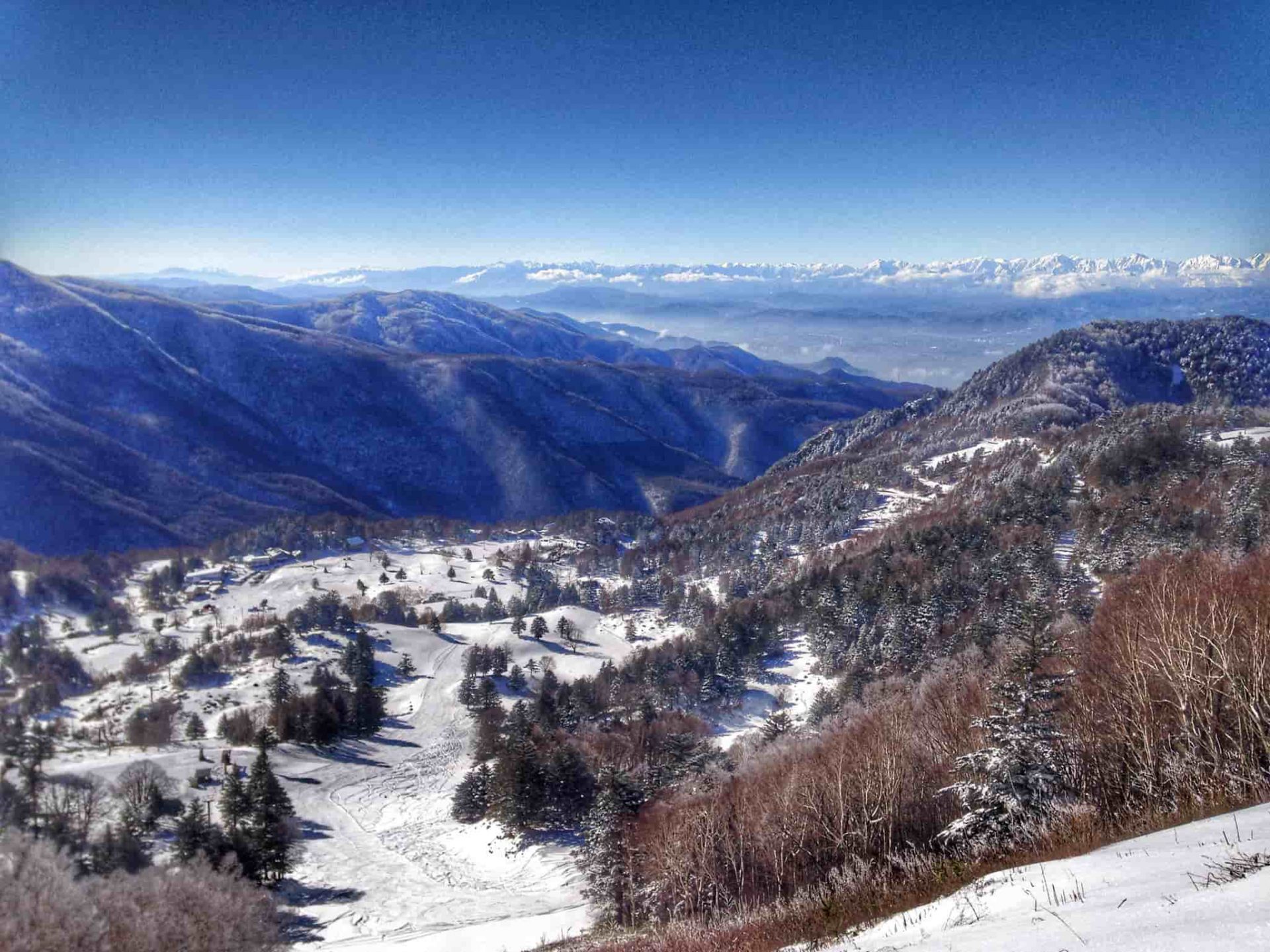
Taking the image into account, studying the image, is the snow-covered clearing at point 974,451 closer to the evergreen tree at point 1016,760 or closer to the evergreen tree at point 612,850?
the evergreen tree at point 612,850

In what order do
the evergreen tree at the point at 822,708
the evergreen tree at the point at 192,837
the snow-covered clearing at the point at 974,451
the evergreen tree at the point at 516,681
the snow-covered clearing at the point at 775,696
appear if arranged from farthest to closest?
the snow-covered clearing at the point at 974,451, the evergreen tree at the point at 516,681, the snow-covered clearing at the point at 775,696, the evergreen tree at the point at 822,708, the evergreen tree at the point at 192,837

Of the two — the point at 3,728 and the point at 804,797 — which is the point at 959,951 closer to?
the point at 804,797

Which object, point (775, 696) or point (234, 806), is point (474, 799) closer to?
point (234, 806)

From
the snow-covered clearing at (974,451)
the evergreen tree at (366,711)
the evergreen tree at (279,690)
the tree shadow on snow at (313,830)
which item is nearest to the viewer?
the tree shadow on snow at (313,830)

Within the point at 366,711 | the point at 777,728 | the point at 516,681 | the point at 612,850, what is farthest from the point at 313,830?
the point at 777,728

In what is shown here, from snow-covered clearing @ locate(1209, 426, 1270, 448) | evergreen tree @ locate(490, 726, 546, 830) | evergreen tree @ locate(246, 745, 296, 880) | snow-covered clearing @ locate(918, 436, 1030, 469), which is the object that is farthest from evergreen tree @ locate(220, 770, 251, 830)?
snow-covered clearing @ locate(918, 436, 1030, 469)

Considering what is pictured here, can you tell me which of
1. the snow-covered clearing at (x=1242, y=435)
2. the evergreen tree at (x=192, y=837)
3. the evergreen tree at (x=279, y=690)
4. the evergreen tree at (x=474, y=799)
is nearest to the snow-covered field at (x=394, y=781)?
the evergreen tree at (x=474, y=799)

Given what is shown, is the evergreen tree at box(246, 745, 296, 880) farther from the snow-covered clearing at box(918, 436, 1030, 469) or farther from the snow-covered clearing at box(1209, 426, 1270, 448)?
the snow-covered clearing at box(918, 436, 1030, 469)

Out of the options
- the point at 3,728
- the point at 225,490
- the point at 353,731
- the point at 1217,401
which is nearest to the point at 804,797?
the point at 353,731
